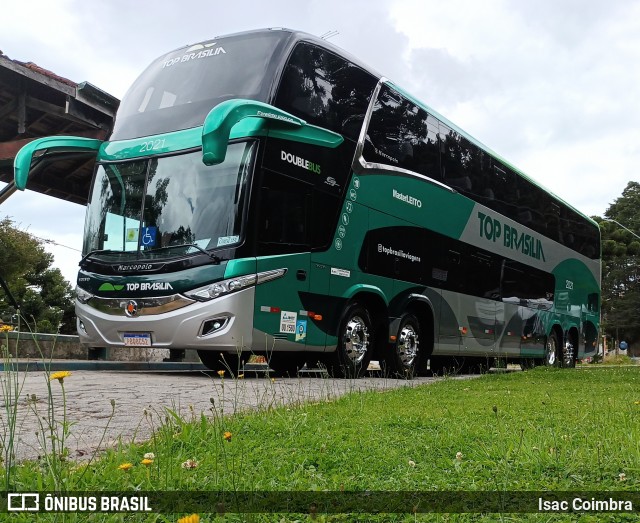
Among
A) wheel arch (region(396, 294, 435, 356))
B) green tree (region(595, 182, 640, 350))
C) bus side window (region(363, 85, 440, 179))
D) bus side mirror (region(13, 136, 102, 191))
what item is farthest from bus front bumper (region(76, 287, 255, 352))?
green tree (region(595, 182, 640, 350))

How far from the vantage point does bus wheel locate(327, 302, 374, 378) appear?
9.92m

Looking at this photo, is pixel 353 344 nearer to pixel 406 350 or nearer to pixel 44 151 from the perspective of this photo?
pixel 406 350

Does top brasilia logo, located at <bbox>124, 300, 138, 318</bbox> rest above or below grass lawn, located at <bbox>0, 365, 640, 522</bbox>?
above

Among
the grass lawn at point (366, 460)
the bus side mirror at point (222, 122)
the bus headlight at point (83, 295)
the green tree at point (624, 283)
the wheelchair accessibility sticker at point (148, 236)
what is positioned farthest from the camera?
the green tree at point (624, 283)

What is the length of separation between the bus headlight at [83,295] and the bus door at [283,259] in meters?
2.32

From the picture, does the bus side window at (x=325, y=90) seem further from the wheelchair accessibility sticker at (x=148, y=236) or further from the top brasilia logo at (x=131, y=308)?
the top brasilia logo at (x=131, y=308)

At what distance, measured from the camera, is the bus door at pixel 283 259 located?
28.6 ft

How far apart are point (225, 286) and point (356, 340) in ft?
8.27

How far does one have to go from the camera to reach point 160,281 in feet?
28.7

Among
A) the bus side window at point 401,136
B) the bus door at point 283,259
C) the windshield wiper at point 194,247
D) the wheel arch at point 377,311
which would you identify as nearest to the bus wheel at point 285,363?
the wheel arch at point 377,311

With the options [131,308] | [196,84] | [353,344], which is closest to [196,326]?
[131,308]

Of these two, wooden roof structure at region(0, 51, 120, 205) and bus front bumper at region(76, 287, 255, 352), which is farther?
wooden roof structure at region(0, 51, 120, 205)

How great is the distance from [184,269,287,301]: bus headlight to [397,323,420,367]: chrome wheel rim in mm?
3304

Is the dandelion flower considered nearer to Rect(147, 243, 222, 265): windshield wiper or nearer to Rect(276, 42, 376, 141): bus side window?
Rect(147, 243, 222, 265): windshield wiper
